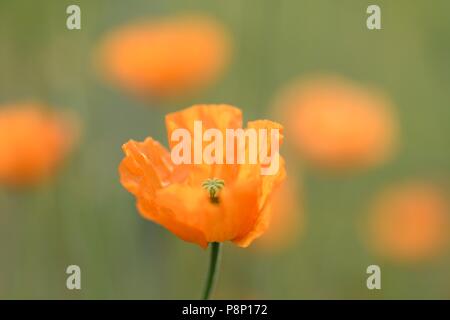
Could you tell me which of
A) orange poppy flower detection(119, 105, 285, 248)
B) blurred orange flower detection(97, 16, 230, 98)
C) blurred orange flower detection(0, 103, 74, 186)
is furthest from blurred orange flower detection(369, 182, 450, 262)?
orange poppy flower detection(119, 105, 285, 248)

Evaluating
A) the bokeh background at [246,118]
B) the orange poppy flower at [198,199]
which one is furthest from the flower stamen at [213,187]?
the bokeh background at [246,118]

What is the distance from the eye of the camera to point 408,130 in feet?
8.69

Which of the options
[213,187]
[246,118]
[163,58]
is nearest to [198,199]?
[213,187]

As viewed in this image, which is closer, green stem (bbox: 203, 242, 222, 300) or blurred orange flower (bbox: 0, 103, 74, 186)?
green stem (bbox: 203, 242, 222, 300)

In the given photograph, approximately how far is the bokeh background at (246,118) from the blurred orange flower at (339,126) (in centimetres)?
6

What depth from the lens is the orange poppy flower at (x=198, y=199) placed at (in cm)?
101

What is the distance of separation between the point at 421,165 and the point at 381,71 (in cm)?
41

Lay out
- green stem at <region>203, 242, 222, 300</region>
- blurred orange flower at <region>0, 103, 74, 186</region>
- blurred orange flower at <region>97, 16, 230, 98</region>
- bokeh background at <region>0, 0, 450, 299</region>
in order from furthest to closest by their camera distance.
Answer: blurred orange flower at <region>97, 16, 230, 98</region> → bokeh background at <region>0, 0, 450, 299</region> → blurred orange flower at <region>0, 103, 74, 186</region> → green stem at <region>203, 242, 222, 300</region>

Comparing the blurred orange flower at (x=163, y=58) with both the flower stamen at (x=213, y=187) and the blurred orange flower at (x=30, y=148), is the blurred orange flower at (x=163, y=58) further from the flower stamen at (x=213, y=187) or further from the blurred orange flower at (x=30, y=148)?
the flower stamen at (x=213, y=187)

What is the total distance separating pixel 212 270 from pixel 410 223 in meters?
1.10

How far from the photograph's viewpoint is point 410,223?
6.64 ft

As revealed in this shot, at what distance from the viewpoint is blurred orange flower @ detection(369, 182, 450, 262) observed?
1962 mm

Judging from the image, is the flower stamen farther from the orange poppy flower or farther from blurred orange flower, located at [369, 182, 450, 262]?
blurred orange flower, located at [369, 182, 450, 262]

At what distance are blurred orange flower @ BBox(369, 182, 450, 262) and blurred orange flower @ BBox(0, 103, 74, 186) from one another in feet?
2.26
